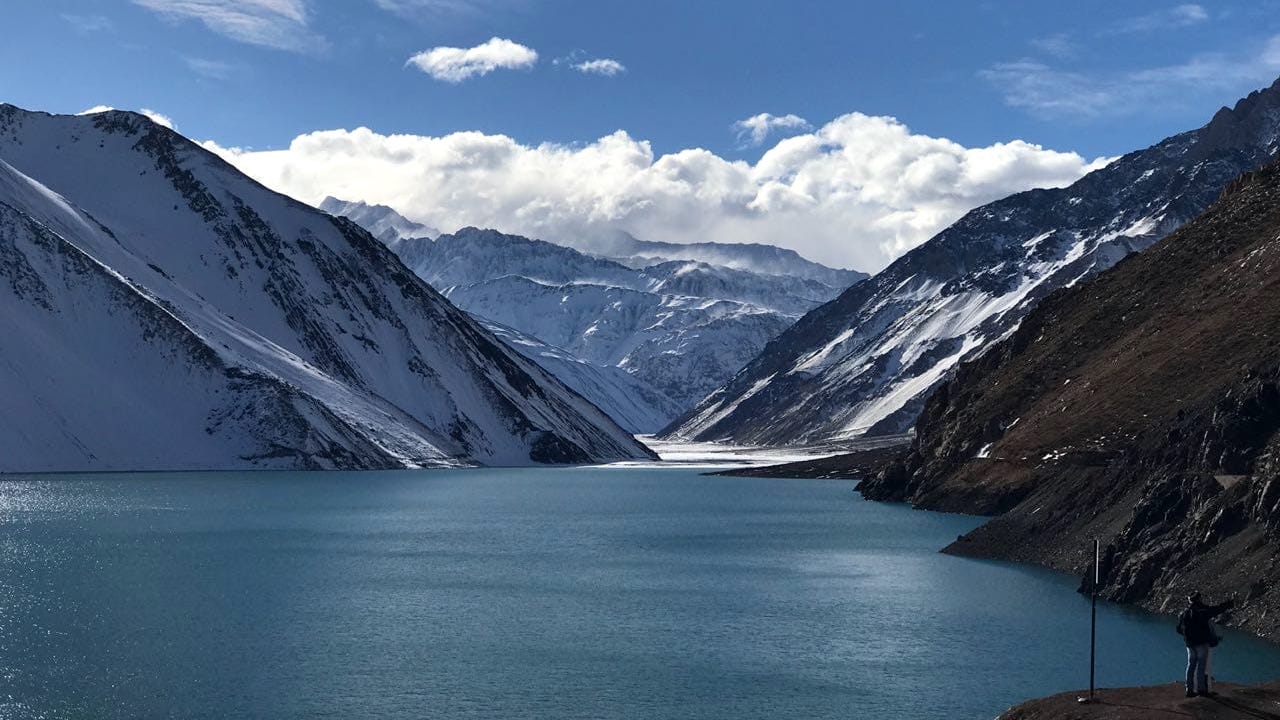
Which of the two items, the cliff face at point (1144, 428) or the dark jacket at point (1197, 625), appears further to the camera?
the cliff face at point (1144, 428)

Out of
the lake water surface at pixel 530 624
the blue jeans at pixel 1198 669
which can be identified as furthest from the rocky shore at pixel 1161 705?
the lake water surface at pixel 530 624

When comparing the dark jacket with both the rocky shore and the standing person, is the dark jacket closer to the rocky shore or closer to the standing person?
the standing person

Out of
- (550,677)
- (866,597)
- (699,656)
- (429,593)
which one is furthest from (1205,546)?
(429,593)

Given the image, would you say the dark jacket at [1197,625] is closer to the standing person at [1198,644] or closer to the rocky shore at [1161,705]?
the standing person at [1198,644]

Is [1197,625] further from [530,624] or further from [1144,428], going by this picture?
[1144,428]

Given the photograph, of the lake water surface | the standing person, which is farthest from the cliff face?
the standing person
